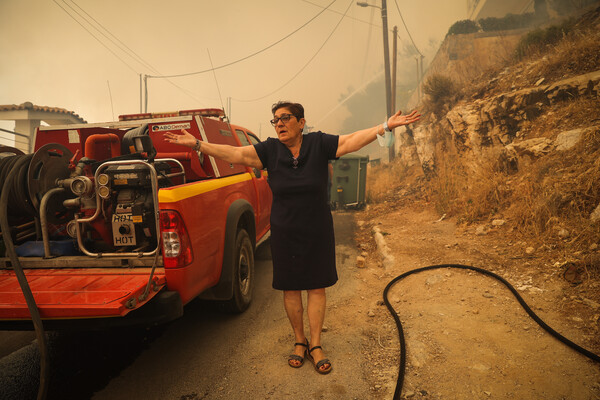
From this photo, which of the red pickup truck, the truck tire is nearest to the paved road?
the truck tire

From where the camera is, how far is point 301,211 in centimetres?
241

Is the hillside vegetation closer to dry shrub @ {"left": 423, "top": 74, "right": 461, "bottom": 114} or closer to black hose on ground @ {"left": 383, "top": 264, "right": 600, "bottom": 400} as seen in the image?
dry shrub @ {"left": 423, "top": 74, "right": 461, "bottom": 114}

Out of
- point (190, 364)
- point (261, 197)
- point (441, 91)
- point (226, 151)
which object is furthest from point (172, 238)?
point (441, 91)

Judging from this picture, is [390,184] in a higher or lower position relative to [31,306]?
lower

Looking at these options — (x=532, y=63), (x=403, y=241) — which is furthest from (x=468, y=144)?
(x=403, y=241)

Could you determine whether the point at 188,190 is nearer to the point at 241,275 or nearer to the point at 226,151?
the point at 226,151

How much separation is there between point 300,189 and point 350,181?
7.73 m

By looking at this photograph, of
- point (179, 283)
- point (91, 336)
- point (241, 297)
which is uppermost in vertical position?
point (179, 283)

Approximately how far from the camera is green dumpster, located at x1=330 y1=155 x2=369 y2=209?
32.6ft

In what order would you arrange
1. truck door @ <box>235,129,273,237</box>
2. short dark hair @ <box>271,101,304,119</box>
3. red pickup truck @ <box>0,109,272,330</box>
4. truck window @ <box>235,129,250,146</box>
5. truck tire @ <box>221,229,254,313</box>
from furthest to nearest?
1. truck window @ <box>235,129,250,146</box>
2. truck door @ <box>235,129,273,237</box>
3. truck tire @ <box>221,229,254,313</box>
4. short dark hair @ <box>271,101,304,119</box>
5. red pickup truck @ <box>0,109,272,330</box>

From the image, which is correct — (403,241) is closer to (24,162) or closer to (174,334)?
(174,334)

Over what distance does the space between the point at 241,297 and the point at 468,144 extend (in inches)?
259

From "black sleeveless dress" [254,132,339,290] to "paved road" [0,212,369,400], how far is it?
2.31ft

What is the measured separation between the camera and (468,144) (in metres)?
7.65
